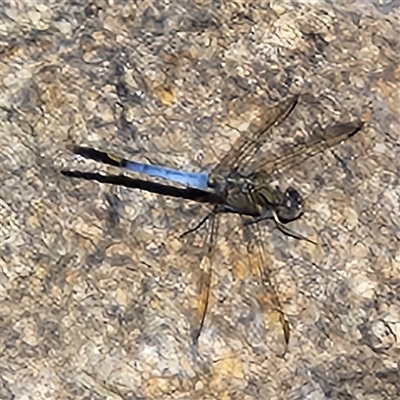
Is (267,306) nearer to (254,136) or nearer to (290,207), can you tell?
(290,207)

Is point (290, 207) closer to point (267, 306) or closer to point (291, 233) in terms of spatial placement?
point (291, 233)

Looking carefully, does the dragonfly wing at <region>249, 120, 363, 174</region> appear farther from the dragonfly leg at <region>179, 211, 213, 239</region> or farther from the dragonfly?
the dragonfly leg at <region>179, 211, 213, 239</region>

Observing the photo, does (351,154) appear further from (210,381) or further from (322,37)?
(210,381)

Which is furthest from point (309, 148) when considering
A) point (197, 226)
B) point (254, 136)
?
point (197, 226)

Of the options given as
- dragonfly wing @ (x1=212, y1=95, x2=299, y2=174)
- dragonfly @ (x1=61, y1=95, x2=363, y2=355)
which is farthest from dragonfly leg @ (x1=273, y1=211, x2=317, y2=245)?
dragonfly wing @ (x1=212, y1=95, x2=299, y2=174)

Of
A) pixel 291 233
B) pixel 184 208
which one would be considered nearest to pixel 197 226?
pixel 184 208

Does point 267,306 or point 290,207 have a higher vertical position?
point 290,207
